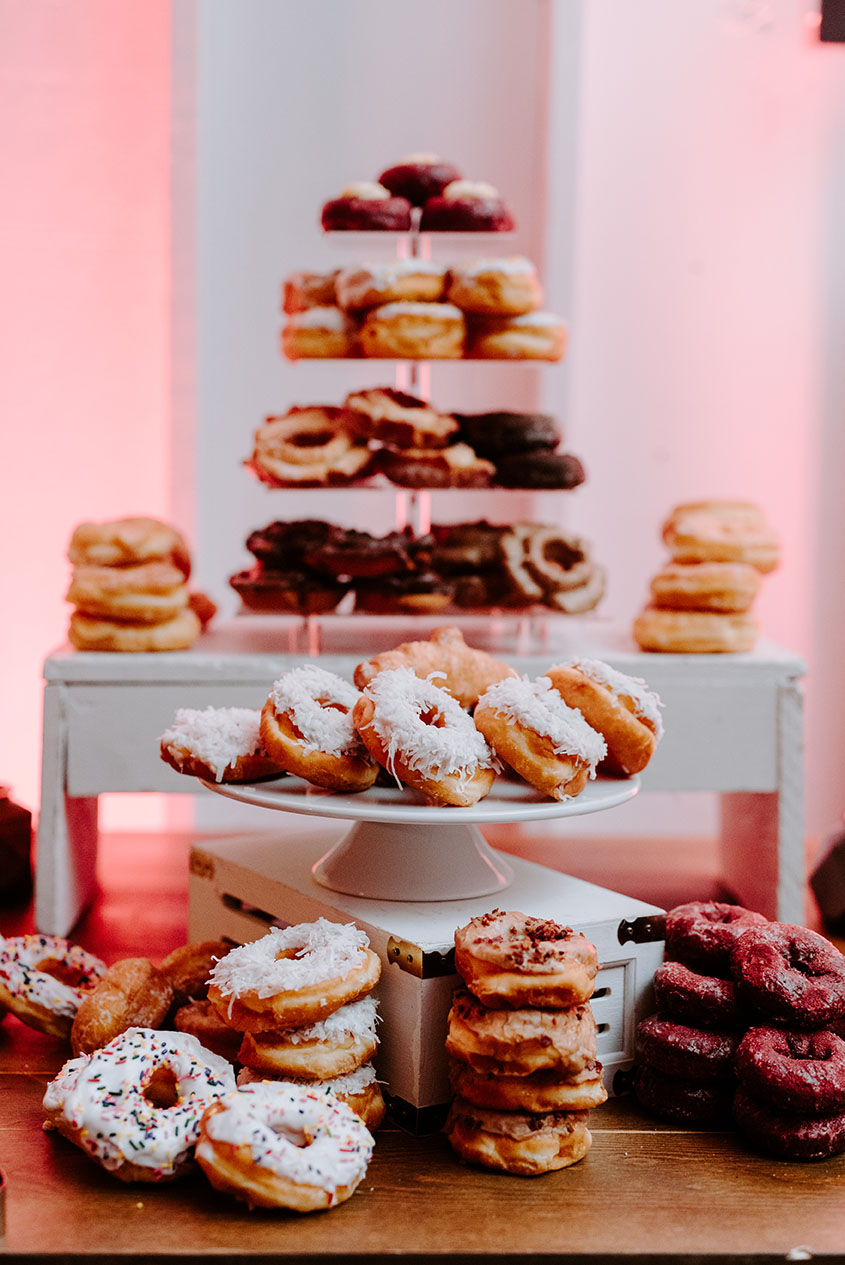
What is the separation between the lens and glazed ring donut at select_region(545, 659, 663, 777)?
1.52m

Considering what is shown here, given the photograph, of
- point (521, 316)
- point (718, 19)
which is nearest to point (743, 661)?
point (521, 316)


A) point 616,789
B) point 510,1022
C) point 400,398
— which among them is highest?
point 400,398

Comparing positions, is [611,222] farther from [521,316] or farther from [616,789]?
[616,789]

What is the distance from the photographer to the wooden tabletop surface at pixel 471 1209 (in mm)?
1156

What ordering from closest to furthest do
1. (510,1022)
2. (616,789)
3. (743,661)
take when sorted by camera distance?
(510,1022), (616,789), (743,661)

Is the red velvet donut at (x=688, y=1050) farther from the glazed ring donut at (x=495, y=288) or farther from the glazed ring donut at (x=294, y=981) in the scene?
the glazed ring donut at (x=495, y=288)

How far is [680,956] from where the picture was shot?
152cm

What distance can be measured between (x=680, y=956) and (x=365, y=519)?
1934mm

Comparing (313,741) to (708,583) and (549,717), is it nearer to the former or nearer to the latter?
(549,717)

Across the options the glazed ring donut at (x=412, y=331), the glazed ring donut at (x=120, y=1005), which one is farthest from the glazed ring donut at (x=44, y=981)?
the glazed ring donut at (x=412, y=331)

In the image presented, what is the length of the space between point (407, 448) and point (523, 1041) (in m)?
1.27

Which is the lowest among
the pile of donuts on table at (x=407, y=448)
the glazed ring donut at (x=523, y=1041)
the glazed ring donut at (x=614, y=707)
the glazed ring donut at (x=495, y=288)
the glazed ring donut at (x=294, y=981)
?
the glazed ring donut at (x=523, y=1041)

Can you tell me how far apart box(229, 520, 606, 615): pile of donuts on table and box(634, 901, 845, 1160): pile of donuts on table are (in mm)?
916

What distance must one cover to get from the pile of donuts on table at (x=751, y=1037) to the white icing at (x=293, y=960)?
34 centimetres
